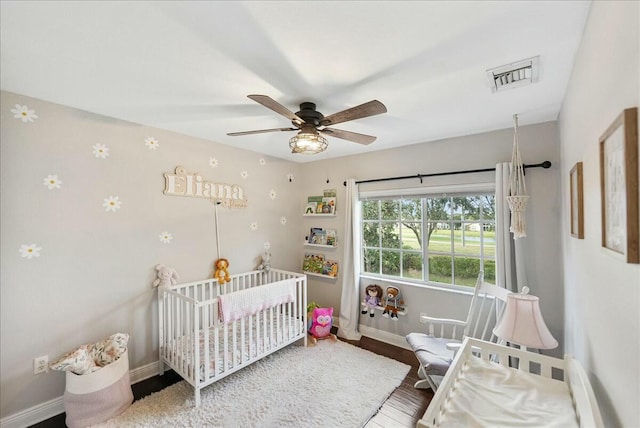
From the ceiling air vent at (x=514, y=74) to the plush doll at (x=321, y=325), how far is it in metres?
2.64

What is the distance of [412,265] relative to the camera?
302cm

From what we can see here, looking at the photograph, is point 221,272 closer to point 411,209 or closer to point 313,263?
point 313,263

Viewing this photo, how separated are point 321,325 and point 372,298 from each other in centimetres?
67

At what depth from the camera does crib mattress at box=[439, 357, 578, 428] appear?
1042mm

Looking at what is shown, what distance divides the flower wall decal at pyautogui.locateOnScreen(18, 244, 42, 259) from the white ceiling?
1.04 meters

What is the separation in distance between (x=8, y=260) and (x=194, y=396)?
158cm

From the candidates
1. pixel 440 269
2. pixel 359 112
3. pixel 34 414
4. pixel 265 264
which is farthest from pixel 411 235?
pixel 34 414

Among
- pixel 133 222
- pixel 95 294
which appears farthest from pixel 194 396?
pixel 133 222

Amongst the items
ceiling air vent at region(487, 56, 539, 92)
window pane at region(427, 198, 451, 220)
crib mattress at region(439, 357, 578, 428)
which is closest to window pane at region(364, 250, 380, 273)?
window pane at region(427, 198, 451, 220)

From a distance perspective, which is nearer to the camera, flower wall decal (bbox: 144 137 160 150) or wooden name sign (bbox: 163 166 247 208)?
flower wall decal (bbox: 144 137 160 150)

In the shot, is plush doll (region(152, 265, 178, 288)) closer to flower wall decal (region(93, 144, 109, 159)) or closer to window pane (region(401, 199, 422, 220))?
flower wall decal (region(93, 144, 109, 159))

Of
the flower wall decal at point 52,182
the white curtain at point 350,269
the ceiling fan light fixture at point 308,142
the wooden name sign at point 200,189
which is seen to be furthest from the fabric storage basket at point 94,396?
the white curtain at point 350,269

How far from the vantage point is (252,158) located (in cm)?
328

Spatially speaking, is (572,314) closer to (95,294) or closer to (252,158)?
(252,158)
